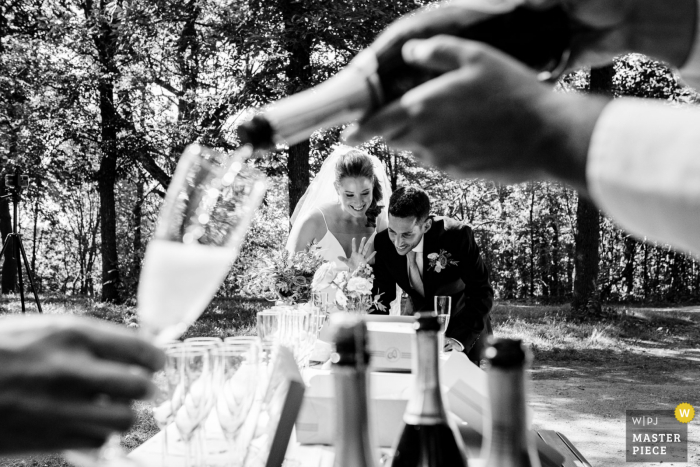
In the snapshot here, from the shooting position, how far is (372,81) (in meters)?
0.98

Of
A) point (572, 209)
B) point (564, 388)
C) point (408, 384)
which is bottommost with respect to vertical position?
point (564, 388)

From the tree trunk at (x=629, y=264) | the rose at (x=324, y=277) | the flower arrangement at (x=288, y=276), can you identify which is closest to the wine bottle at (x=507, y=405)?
the rose at (x=324, y=277)

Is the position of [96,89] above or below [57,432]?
above

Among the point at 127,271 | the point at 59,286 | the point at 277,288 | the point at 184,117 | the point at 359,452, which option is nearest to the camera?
the point at 359,452

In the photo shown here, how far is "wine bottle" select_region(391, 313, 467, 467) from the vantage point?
1.09 metres

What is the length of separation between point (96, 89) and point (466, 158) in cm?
1403

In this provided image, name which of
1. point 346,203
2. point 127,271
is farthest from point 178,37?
point 346,203

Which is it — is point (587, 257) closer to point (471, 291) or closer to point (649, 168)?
point (471, 291)

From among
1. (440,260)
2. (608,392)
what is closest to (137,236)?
(608,392)

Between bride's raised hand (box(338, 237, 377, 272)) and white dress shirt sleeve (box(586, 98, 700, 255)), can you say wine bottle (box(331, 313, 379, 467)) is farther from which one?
bride's raised hand (box(338, 237, 377, 272))

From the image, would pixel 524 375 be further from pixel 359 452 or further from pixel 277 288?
pixel 277 288

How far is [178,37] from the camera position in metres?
12.4

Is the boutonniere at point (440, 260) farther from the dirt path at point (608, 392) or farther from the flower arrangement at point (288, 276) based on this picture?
the dirt path at point (608, 392)

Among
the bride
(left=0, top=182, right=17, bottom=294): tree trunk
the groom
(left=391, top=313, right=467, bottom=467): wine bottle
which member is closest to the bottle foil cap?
(left=391, top=313, right=467, bottom=467): wine bottle
